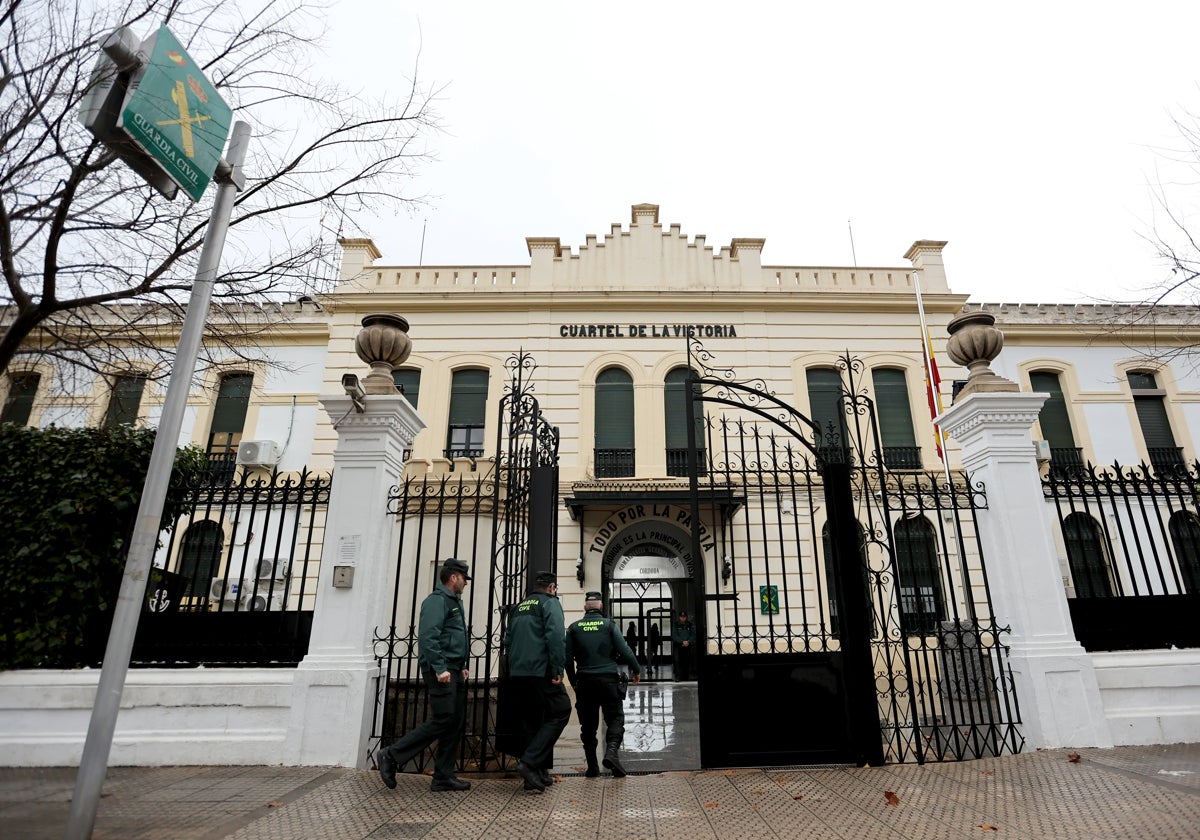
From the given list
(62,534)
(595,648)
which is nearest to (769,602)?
(595,648)

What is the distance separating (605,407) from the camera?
14.8m

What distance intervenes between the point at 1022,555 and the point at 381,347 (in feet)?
21.4

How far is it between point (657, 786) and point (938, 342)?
43.3 ft

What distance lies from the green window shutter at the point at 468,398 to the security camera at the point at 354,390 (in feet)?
27.5

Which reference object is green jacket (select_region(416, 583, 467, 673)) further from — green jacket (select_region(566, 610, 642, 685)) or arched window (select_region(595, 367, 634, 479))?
arched window (select_region(595, 367, 634, 479))

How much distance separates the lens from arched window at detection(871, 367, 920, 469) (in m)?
14.5

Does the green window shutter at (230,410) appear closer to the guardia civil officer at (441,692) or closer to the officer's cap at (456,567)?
the officer's cap at (456,567)

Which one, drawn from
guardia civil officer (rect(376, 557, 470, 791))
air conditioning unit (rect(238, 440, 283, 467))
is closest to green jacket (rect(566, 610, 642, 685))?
guardia civil officer (rect(376, 557, 470, 791))

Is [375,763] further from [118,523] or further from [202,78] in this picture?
[202,78]

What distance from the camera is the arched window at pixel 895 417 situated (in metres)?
14.5

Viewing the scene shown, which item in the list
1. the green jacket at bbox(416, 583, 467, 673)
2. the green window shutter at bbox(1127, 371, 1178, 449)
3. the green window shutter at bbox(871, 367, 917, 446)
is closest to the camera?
the green jacket at bbox(416, 583, 467, 673)

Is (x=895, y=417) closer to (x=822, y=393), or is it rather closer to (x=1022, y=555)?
(x=822, y=393)

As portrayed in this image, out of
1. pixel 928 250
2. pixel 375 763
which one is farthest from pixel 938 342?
pixel 375 763

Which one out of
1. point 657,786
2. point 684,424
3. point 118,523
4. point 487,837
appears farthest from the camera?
point 684,424
